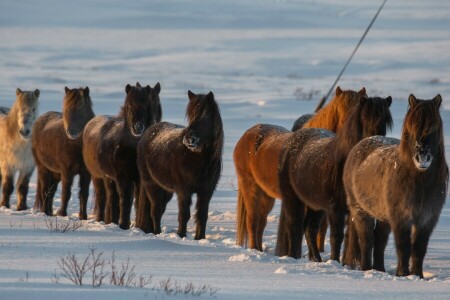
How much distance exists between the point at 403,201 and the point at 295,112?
21402 mm

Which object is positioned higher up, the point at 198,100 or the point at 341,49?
the point at 341,49

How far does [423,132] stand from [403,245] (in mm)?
975

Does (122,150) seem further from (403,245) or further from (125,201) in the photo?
(403,245)

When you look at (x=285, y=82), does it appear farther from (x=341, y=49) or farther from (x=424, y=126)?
(x=424, y=126)

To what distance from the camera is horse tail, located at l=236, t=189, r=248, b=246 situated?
39.3 ft

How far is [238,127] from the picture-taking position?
26297mm

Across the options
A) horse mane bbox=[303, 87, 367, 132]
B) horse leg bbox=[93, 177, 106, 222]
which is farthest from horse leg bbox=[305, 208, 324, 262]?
horse leg bbox=[93, 177, 106, 222]

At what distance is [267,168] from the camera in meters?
11.2

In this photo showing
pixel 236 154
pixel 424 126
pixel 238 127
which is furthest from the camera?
pixel 238 127

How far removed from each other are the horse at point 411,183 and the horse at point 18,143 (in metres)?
7.35

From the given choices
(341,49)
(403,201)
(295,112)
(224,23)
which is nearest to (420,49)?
(341,49)

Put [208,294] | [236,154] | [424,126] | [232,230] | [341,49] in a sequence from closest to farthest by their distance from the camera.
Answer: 1. [208,294]
2. [424,126]
3. [236,154]
4. [232,230]
5. [341,49]

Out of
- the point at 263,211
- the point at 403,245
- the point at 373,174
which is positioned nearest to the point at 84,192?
the point at 263,211

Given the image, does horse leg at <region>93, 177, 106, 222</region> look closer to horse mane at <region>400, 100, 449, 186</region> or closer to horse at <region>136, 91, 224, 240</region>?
horse at <region>136, 91, 224, 240</region>
